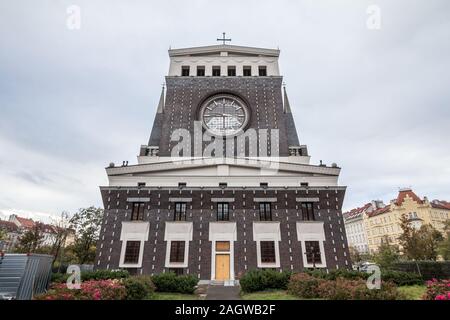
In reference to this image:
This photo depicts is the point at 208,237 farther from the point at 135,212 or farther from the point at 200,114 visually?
the point at 200,114

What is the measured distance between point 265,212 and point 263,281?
10081mm

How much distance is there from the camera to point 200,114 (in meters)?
36.3

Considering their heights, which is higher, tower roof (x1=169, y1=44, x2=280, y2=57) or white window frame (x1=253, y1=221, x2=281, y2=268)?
tower roof (x1=169, y1=44, x2=280, y2=57)

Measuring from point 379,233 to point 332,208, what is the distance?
59387 millimetres

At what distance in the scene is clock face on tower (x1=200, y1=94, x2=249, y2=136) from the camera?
3528 centimetres

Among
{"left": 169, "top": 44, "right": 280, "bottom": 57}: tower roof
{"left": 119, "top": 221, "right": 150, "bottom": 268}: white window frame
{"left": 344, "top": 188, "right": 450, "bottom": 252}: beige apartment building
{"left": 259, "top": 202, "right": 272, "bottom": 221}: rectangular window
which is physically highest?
{"left": 169, "top": 44, "right": 280, "bottom": 57}: tower roof

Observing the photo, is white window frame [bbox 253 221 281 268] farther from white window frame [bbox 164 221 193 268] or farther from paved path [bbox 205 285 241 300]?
paved path [bbox 205 285 241 300]

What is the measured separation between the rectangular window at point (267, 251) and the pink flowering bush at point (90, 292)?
49.8ft

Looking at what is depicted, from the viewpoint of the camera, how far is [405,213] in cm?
6462

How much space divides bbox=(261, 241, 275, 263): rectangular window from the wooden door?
3412mm

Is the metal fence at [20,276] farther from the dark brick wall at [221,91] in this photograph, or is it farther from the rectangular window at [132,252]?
the dark brick wall at [221,91]

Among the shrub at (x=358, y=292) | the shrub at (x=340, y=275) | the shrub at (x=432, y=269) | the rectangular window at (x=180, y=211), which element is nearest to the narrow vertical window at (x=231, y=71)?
the rectangular window at (x=180, y=211)

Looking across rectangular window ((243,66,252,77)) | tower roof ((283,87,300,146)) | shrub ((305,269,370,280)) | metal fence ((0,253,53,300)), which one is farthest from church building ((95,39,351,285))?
rectangular window ((243,66,252,77))
